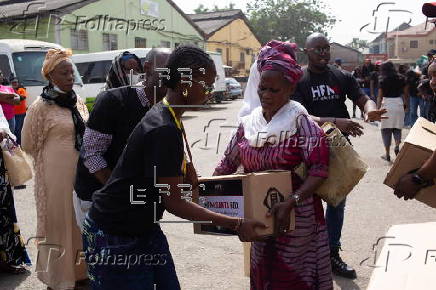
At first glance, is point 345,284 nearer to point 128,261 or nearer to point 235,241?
point 235,241

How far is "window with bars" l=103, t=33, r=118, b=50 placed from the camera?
19.8m

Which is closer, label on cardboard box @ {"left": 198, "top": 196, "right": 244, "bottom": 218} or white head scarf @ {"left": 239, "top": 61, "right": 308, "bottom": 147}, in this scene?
label on cardboard box @ {"left": 198, "top": 196, "right": 244, "bottom": 218}

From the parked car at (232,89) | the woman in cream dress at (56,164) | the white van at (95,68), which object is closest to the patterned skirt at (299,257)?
the woman in cream dress at (56,164)

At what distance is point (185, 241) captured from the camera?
14.5ft

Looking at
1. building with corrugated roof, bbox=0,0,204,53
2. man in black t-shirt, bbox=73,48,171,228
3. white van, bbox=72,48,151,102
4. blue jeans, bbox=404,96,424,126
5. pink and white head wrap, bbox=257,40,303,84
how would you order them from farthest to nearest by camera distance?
building with corrugated roof, bbox=0,0,204,53 → white van, bbox=72,48,151,102 → blue jeans, bbox=404,96,424,126 → man in black t-shirt, bbox=73,48,171,228 → pink and white head wrap, bbox=257,40,303,84

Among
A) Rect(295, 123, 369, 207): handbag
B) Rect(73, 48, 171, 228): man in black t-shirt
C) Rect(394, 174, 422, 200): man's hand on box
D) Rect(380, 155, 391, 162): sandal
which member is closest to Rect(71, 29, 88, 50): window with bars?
Rect(380, 155, 391, 162): sandal

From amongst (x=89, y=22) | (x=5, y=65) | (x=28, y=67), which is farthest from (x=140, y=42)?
(x=5, y=65)

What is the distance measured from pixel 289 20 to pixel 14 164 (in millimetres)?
40290

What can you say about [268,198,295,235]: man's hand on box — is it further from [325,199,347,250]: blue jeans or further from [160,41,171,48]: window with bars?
[160,41,171,48]: window with bars

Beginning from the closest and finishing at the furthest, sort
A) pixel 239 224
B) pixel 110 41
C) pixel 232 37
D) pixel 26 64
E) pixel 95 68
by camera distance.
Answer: pixel 239 224 < pixel 26 64 < pixel 95 68 < pixel 110 41 < pixel 232 37

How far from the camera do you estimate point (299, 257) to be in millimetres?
2283

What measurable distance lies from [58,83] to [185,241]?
6.25ft

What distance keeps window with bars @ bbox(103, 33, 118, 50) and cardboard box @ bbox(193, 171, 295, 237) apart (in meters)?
18.8

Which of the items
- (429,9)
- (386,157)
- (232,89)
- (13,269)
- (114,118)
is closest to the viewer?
(429,9)
